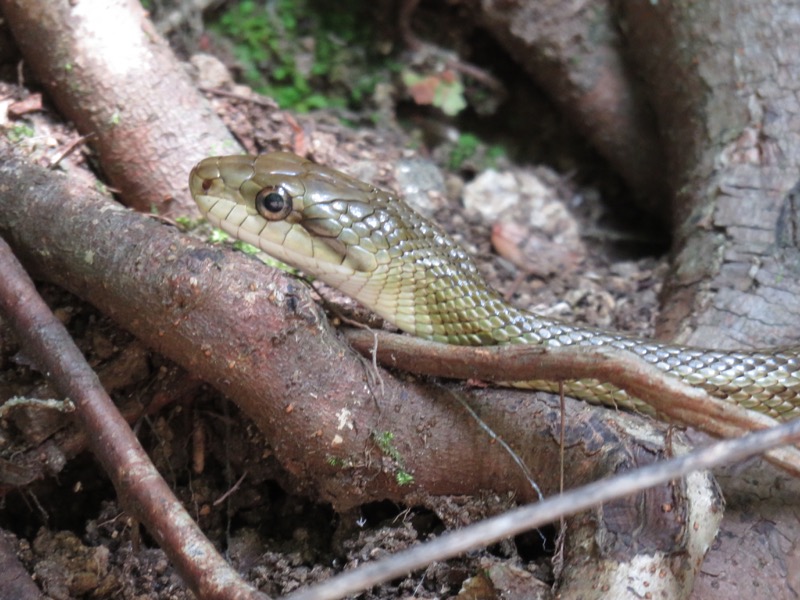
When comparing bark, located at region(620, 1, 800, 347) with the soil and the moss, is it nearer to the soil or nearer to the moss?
the soil

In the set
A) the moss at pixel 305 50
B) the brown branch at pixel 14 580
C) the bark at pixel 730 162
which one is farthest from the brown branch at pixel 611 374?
the moss at pixel 305 50

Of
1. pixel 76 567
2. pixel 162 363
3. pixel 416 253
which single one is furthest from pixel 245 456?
pixel 416 253

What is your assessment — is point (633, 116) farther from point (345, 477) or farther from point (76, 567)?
point (76, 567)

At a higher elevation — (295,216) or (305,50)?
(305,50)

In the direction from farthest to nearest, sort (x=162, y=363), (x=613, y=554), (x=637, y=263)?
(x=637, y=263) < (x=162, y=363) < (x=613, y=554)

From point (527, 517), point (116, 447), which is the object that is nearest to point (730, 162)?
point (527, 517)

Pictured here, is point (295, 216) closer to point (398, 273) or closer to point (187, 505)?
point (398, 273)

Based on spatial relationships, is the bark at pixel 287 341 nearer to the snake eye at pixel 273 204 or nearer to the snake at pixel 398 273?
the snake at pixel 398 273
